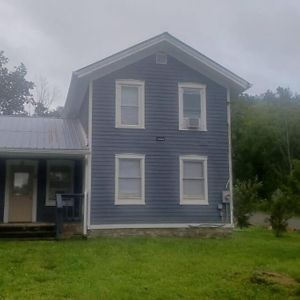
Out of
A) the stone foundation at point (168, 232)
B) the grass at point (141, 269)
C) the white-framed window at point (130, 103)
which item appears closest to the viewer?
the grass at point (141, 269)

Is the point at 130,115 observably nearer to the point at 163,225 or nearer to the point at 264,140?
the point at 163,225

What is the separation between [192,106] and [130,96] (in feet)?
7.21

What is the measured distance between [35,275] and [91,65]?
7851mm

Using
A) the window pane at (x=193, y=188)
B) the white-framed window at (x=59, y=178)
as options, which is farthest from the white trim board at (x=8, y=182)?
the window pane at (x=193, y=188)

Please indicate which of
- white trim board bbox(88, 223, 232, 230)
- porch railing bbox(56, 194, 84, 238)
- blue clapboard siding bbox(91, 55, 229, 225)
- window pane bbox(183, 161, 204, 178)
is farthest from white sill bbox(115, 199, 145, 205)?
window pane bbox(183, 161, 204, 178)

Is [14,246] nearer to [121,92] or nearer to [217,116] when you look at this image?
[121,92]

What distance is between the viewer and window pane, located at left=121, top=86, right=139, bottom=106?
601 inches

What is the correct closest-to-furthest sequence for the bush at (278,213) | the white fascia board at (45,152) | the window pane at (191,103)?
the white fascia board at (45,152), the window pane at (191,103), the bush at (278,213)

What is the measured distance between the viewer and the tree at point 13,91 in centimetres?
4116

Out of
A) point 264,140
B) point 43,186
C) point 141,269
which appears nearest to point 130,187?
point 43,186

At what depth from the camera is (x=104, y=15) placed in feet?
58.2

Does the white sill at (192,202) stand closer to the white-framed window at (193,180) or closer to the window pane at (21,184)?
the white-framed window at (193,180)

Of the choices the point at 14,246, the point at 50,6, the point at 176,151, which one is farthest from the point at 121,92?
the point at 14,246

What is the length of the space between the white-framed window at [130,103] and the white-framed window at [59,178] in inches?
108
